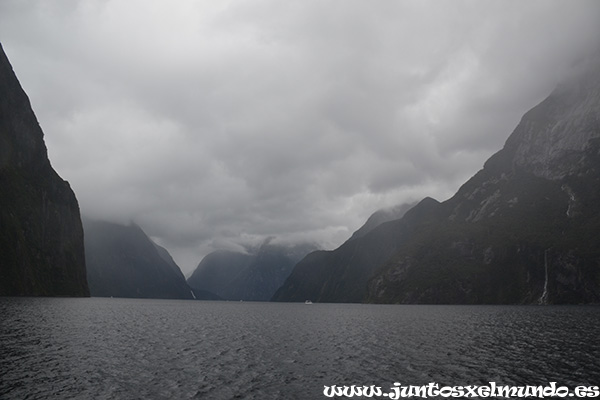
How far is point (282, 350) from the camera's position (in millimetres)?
59156

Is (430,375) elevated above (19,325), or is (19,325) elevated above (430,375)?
(19,325)

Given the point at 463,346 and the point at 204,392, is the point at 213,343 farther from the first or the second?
the point at 463,346

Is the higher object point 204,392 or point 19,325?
point 19,325

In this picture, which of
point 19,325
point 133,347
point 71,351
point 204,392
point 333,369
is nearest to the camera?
point 204,392

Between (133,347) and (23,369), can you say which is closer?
(23,369)

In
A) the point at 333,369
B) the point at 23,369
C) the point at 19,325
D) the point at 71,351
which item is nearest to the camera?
the point at 23,369

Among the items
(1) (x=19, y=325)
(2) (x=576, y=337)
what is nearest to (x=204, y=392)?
(1) (x=19, y=325)

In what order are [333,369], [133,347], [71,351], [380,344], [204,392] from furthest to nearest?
1. [380,344]
2. [133,347]
3. [71,351]
4. [333,369]
5. [204,392]

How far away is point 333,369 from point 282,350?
1592 centimetres

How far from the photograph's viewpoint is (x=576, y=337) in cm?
A: 6981

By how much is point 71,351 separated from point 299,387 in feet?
114

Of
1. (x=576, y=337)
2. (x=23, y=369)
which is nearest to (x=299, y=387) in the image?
(x=23, y=369)

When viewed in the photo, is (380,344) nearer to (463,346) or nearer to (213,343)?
(463,346)

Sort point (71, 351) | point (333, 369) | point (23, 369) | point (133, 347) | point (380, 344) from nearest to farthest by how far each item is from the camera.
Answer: point (23, 369) < point (333, 369) < point (71, 351) < point (133, 347) < point (380, 344)
